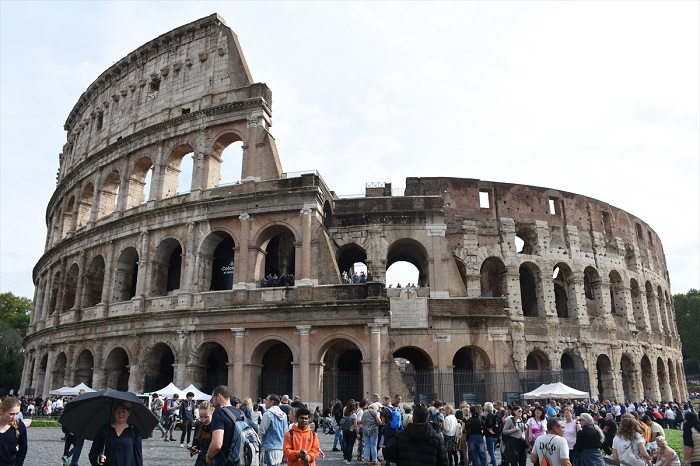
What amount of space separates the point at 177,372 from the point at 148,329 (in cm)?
228

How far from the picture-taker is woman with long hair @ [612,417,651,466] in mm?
6098

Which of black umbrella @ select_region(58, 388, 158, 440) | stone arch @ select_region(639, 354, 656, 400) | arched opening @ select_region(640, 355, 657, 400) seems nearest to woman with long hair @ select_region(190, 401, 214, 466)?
black umbrella @ select_region(58, 388, 158, 440)

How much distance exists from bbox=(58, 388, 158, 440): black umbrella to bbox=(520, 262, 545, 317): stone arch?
23.6 metres

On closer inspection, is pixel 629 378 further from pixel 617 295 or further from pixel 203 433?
pixel 203 433

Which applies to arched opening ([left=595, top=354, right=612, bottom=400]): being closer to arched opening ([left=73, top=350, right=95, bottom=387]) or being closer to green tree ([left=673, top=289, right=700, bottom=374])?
arched opening ([left=73, top=350, right=95, bottom=387])

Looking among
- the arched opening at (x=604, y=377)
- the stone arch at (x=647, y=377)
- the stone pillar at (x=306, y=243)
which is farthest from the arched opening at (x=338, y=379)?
the stone arch at (x=647, y=377)

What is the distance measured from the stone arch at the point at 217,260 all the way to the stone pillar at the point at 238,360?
8.74 feet

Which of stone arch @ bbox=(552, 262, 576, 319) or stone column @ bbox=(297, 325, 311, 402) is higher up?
stone arch @ bbox=(552, 262, 576, 319)

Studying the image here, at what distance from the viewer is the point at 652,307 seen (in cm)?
3195

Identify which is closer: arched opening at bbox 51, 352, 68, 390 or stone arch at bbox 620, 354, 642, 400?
arched opening at bbox 51, 352, 68, 390

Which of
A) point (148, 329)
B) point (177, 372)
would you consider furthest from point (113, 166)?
point (177, 372)

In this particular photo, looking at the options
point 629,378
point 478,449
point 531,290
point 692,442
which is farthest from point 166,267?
point 629,378

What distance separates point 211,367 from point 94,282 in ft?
26.7

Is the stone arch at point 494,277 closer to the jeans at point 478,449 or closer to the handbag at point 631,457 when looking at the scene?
the jeans at point 478,449
